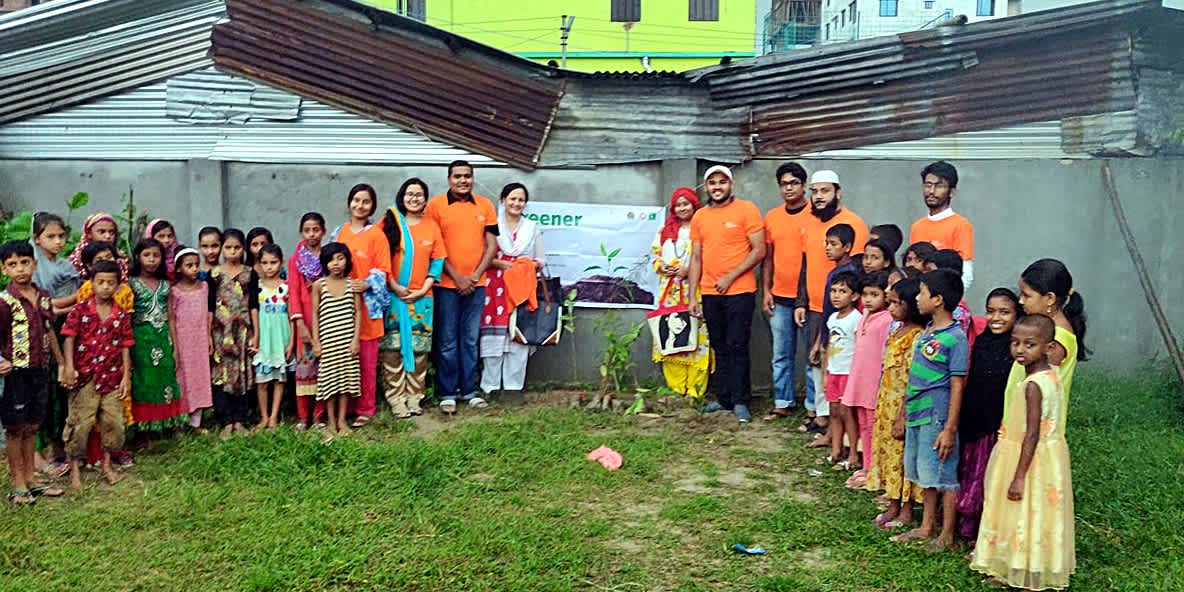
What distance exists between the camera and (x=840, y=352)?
579cm

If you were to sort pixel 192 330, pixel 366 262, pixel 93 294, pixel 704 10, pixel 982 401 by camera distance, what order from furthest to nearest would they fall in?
pixel 704 10 → pixel 366 262 → pixel 192 330 → pixel 93 294 → pixel 982 401

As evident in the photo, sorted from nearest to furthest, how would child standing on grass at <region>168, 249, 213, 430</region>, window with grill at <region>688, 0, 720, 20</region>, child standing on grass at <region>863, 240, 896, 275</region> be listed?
child standing on grass at <region>863, 240, 896, 275</region> < child standing on grass at <region>168, 249, 213, 430</region> < window with grill at <region>688, 0, 720, 20</region>

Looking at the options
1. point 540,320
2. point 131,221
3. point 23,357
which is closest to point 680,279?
point 540,320

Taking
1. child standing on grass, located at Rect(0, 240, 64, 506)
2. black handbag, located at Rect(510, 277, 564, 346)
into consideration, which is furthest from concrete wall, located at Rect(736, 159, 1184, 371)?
child standing on grass, located at Rect(0, 240, 64, 506)

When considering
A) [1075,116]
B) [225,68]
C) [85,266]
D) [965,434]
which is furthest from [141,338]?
[1075,116]

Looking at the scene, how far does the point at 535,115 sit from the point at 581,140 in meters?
0.41

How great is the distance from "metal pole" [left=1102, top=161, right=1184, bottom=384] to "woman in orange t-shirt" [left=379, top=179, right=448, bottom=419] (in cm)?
492

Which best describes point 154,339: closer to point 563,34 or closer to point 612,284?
point 612,284

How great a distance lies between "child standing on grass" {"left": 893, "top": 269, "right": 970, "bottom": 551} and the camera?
432cm

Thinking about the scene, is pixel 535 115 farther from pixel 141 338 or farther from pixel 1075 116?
pixel 1075 116

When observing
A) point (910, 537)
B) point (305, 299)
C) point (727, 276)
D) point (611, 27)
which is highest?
point (611, 27)

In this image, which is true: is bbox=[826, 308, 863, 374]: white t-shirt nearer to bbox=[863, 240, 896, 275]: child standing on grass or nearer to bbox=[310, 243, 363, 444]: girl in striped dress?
bbox=[863, 240, 896, 275]: child standing on grass

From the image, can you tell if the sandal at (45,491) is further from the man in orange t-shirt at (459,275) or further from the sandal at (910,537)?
the sandal at (910,537)

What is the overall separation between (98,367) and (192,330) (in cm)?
83
